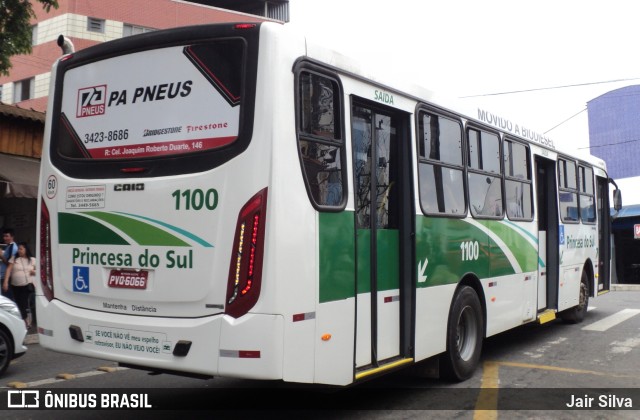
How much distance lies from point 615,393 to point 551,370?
3.56 ft

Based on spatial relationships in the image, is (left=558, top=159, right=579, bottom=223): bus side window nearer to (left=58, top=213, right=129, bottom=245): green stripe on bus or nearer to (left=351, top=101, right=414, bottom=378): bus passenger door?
(left=351, top=101, right=414, bottom=378): bus passenger door

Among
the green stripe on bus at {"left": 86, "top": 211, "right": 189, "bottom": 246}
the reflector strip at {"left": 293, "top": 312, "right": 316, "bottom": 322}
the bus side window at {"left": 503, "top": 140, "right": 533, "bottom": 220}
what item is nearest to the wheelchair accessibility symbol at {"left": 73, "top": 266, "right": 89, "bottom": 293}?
the green stripe on bus at {"left": 86, "top": 211, "right": 189, "bottom": 246}

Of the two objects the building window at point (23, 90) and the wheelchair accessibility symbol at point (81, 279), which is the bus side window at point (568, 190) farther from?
the building window at point (23, 90)

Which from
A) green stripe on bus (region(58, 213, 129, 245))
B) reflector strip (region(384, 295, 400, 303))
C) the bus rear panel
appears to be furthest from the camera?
reflector strip (region(384, 295, 400, 303))

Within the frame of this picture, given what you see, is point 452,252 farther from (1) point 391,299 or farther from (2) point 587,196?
(2) point 587,196

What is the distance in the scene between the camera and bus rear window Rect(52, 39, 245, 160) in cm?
466

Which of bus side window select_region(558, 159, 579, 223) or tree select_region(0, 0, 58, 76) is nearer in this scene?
bus side window select_region(558, 159, 579, 223)

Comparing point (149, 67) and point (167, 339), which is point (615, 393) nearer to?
point (167, 339)

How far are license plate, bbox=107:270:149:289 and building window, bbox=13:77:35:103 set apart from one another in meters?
31.2

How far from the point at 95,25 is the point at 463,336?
2857 centimetres

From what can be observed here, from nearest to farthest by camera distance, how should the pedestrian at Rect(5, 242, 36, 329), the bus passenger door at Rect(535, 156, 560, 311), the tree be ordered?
the bus passenger door at Rect(535, 156, 560, 311), the pedestrian at Rect(5, 242, 36, 329), the tree

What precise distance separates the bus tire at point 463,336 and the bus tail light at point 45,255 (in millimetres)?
3877

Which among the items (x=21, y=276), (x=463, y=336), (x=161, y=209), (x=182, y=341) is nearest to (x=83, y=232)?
(x=161, y=209)

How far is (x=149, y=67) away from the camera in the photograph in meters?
5.01
